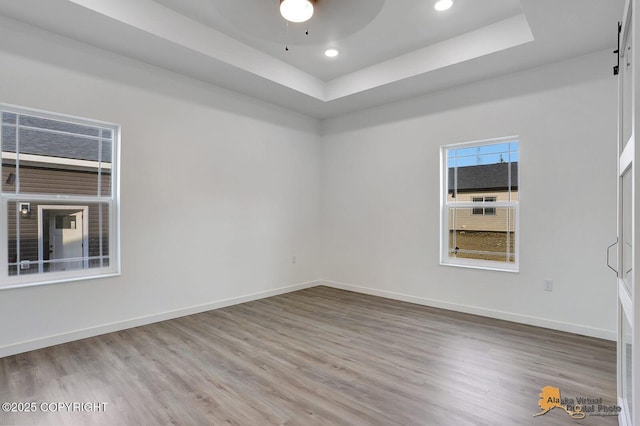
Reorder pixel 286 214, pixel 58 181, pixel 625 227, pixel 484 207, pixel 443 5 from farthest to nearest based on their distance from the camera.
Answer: pixel 286 214
pixel 484 207
pixel 58 181
pixel 443 5
pixel 625 227

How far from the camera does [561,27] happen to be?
299 centimetres

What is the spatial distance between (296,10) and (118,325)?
11.4 ft

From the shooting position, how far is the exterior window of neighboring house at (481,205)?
404 cm

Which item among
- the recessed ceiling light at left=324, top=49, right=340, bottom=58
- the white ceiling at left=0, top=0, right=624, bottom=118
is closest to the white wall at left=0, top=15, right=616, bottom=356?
the white ceiling at left=0, top=0, right=624, bottom=118

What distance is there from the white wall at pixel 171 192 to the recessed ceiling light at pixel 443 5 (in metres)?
2.69

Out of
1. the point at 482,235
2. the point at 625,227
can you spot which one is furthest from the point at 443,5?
the point at 482,235

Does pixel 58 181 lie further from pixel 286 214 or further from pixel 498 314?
pixel 498 314

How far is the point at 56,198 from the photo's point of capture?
3.24 m

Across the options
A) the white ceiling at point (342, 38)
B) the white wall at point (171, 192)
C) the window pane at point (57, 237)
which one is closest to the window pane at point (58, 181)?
the window pane at point (57, 237)

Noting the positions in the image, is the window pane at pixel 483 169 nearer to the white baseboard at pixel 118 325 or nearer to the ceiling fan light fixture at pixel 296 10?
the ceiling fan light fixture at pixel 296 10

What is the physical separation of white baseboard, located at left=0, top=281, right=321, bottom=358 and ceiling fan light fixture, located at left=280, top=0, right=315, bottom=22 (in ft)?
11.1

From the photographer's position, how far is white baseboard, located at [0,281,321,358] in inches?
116

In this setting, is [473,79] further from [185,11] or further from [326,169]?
[185,11]

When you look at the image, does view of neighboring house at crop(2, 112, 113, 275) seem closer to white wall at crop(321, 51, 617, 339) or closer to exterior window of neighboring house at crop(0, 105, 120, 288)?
exterior window of neighboring house at crop(0, 105, 120, 288)
